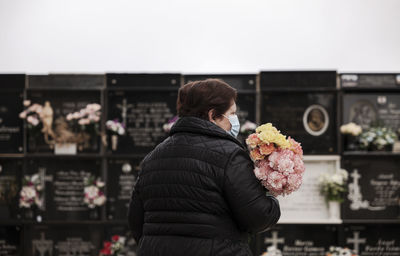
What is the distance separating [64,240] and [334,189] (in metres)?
2.42

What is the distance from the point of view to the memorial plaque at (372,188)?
489 centimetres

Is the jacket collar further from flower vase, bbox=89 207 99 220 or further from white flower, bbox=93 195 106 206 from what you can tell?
flower vase, bbox=89 207 99 220

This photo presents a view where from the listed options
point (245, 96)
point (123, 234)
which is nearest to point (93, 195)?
point (123, 234)

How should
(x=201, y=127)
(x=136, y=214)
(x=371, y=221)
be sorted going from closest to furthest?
(x=201, y=127), (x=136, y=214), (x=371, y=221)

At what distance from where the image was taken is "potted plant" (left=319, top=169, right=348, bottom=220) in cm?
475

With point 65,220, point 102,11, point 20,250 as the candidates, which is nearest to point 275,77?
point 102,11

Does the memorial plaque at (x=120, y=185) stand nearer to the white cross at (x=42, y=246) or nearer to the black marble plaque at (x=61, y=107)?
the black marble plaque at (x=61, y=107)

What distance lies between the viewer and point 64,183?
5047mm

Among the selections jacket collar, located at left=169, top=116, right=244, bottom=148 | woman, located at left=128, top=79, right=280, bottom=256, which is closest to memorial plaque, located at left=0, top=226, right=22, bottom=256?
woman, located at left=128, top=79, right=280, bottom=256

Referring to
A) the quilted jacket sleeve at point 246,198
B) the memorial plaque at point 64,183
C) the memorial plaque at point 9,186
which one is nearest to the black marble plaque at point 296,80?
the memorial plaque at point 64,183

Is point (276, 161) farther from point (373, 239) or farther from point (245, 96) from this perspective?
point (373, 239)

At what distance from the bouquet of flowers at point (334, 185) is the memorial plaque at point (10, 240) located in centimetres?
273

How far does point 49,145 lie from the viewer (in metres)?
5.05

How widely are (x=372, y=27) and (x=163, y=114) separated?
2.26m
